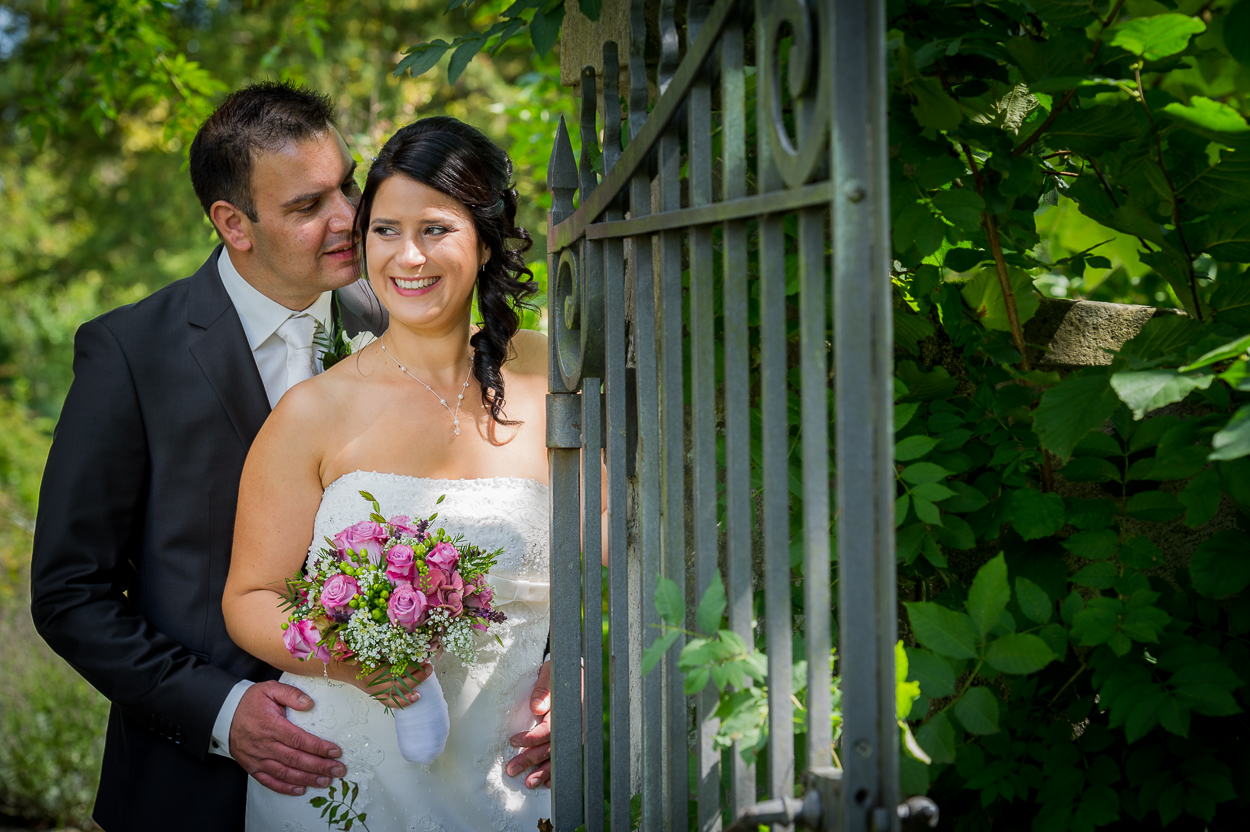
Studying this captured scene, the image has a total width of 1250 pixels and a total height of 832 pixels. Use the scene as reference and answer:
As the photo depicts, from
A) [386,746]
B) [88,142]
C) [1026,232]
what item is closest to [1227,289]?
[1026,232]

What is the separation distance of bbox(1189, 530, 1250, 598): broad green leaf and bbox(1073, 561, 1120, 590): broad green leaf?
0.12m

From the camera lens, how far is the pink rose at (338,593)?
1.96 m

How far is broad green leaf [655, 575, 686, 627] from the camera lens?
1193mm

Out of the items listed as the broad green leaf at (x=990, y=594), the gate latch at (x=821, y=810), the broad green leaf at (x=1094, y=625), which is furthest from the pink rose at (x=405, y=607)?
the broad green leaf at (x=1094, y=625)

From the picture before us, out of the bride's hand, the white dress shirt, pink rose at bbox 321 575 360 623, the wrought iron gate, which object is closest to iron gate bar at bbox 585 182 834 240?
the wrought iron gate

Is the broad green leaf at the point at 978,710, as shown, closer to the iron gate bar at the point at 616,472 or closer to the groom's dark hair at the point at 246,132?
the iron gate bar at the point at 616,472

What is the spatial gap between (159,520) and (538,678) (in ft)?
A: 3.77

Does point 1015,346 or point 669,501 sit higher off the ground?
point 1015,346

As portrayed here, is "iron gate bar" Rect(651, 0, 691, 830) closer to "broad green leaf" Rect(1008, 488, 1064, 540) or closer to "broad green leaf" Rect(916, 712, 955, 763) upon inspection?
"broad green leaf" Rect(916, 712, 955, 763)

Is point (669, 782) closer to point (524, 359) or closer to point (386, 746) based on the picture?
point (386, 746)

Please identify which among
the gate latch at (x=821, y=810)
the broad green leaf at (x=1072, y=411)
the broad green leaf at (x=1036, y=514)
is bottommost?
the gate latch at (x=821, y=810)

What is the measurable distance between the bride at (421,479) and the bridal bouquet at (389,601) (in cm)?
22

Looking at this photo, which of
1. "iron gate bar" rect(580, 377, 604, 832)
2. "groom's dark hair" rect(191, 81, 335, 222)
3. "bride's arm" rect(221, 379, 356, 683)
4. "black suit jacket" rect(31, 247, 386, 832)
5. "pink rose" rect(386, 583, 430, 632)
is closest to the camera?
"iron gate bar" rect(580, 377, 604, 832)

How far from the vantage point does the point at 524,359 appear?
104 inches
